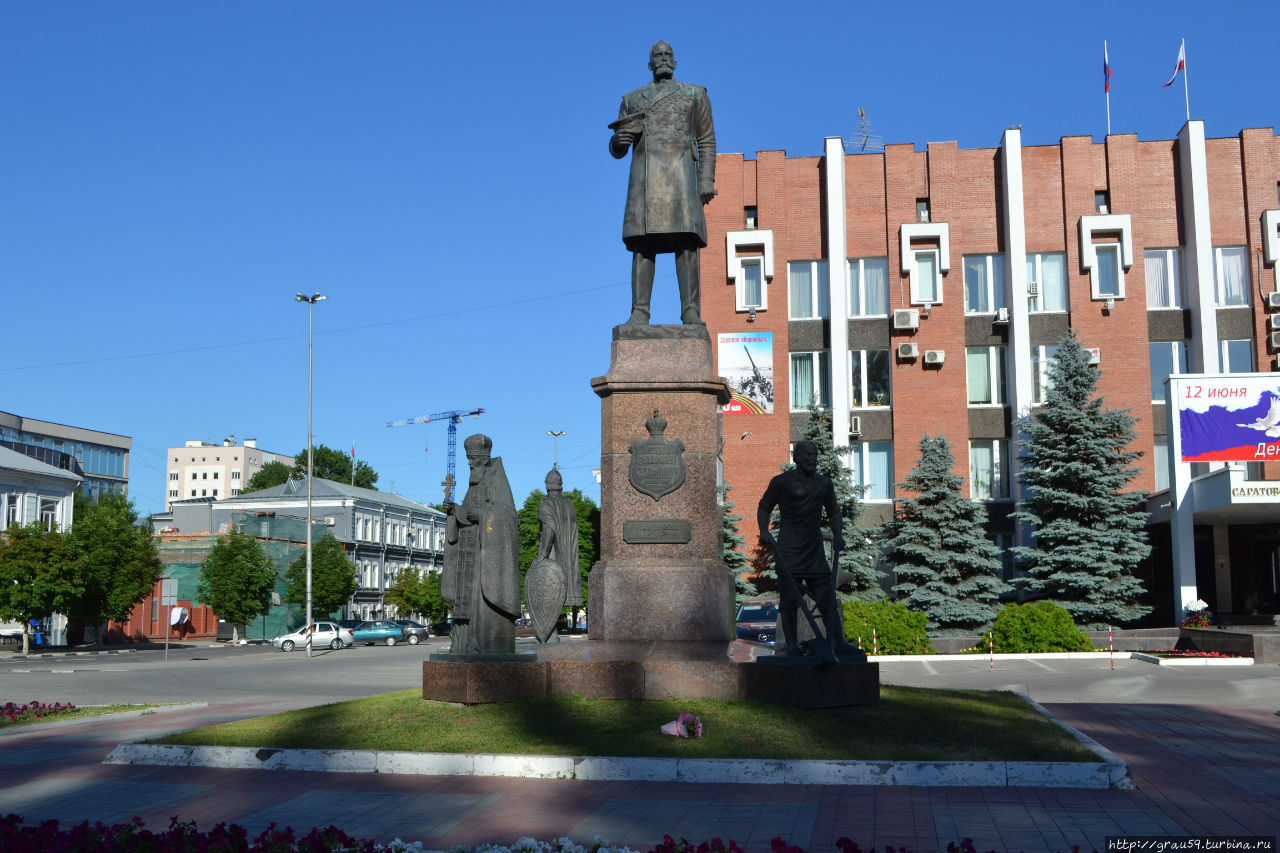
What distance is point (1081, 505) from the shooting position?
108 feet

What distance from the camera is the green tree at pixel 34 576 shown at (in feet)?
138

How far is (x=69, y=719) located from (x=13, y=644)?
146ft

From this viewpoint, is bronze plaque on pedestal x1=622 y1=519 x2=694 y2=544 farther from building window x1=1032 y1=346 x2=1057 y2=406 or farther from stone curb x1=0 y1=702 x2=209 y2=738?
building window x1=1032 y1=346 x2=1057 y2=406

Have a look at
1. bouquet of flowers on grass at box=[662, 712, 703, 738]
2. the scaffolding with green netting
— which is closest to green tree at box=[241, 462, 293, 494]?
the scaffolding with green netting

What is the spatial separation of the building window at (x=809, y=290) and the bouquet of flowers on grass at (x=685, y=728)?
109ft

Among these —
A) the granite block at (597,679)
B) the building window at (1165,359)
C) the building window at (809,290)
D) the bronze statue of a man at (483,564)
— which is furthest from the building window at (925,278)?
the granite block at (597,679)

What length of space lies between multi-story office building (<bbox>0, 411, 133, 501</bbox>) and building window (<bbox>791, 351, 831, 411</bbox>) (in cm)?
6222

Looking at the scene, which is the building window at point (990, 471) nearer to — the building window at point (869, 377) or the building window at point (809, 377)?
the building window at point (869, 377)

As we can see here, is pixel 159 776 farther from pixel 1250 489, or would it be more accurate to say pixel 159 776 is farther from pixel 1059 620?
pixel 1250 489

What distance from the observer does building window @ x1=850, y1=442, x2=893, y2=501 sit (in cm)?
4034

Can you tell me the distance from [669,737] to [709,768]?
717 mm

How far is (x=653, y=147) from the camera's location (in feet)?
39.5

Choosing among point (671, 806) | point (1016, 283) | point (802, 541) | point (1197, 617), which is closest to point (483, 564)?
point (802, 541)

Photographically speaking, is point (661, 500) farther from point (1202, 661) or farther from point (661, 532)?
point (1202, 661)
